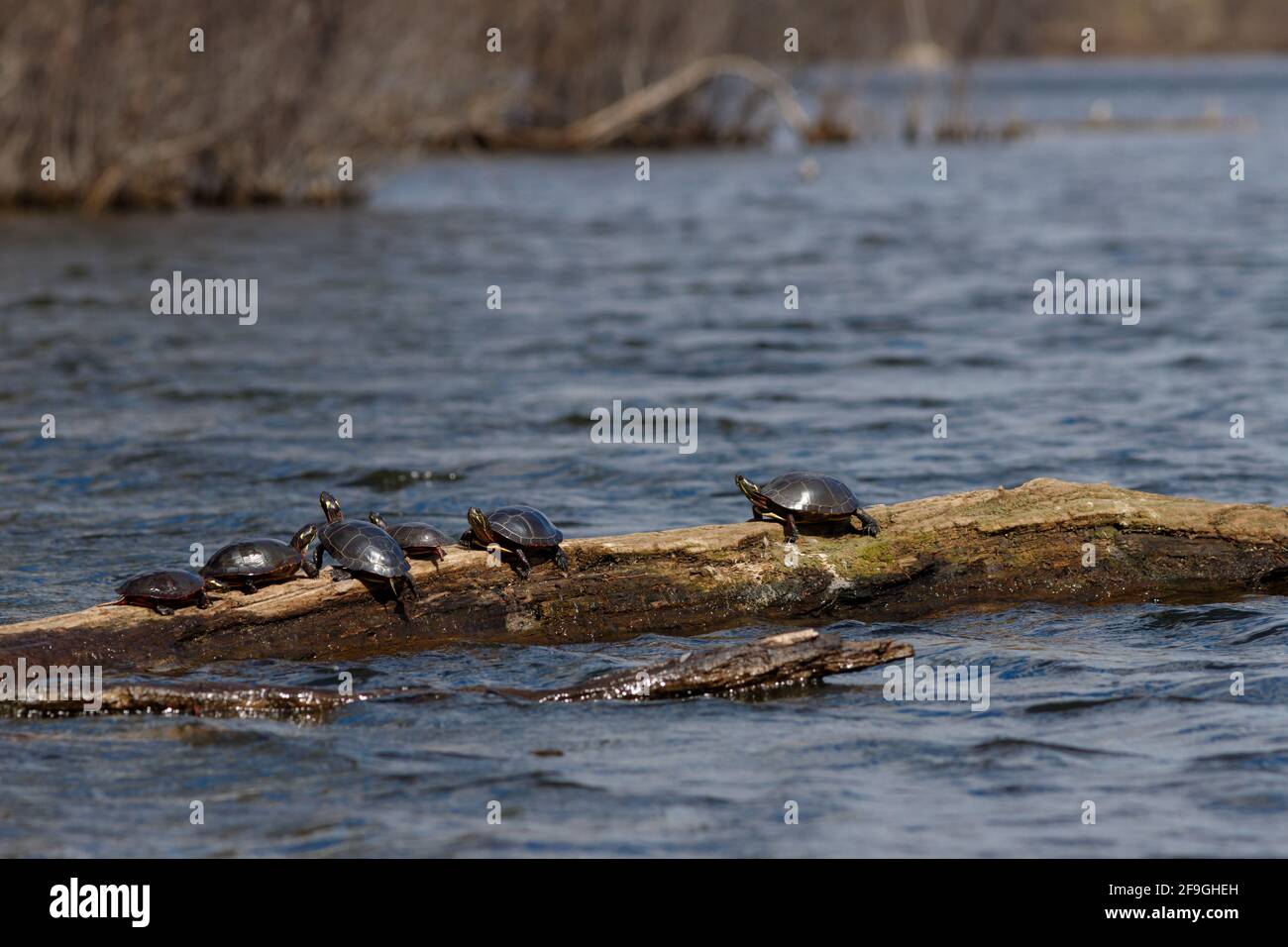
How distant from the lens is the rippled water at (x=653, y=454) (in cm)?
674

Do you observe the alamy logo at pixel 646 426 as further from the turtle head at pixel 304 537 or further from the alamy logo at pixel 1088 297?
the alamy logo at pixel 1088 297

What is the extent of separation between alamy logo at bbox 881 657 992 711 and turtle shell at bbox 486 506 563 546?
179cm

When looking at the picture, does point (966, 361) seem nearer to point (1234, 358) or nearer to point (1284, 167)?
point (1234, 358)

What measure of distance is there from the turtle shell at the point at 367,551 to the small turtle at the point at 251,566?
0.23 meters

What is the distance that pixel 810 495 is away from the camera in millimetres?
8695

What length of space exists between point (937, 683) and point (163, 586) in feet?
12.1

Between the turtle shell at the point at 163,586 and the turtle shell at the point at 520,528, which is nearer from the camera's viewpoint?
the turtle shell at the point at 163,586

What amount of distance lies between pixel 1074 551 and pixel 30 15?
25.2 m

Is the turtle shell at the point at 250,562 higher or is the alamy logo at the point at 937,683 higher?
the turtle shell at the point at 250,562

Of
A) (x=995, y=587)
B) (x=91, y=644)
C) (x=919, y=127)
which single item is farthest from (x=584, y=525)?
(x=919, y=127)

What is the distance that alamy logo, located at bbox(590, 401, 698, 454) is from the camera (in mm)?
14898

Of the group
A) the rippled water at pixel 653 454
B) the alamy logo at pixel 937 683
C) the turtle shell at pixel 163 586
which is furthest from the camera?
the alamy logo at pixel 937 683

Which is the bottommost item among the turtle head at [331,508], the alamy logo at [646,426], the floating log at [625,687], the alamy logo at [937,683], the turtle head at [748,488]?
the alamy logo at [937,683]
